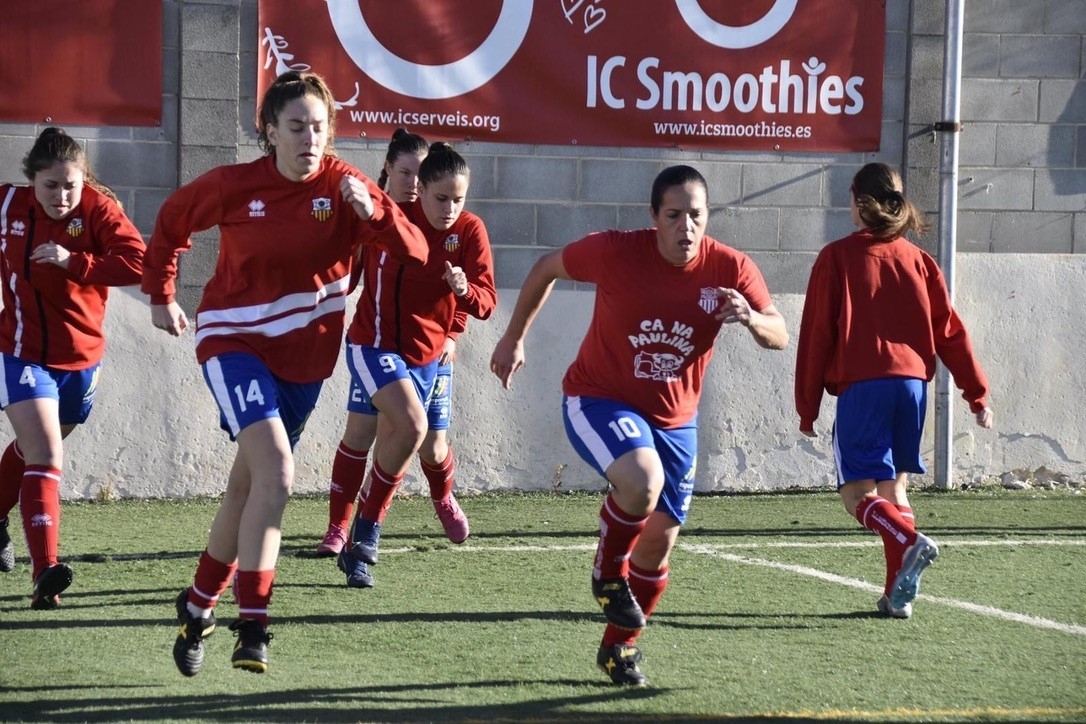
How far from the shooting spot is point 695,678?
446cm

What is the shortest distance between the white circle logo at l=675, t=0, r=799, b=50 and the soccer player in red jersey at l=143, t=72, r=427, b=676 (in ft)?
18.0

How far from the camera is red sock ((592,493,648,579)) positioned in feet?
14.6

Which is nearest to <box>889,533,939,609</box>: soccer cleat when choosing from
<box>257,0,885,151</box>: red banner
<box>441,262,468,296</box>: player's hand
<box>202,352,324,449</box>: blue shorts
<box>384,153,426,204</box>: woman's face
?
<box>441,262,468,296</box>: player's hand

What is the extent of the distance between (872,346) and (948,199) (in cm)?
442

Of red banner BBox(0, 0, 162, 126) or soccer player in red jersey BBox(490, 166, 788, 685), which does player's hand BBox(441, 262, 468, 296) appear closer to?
soccer player in red jersey BBox(490, 166, 788, 685)

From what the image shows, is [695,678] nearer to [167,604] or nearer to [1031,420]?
[167,604]

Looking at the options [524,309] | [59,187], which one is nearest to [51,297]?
[59,187]

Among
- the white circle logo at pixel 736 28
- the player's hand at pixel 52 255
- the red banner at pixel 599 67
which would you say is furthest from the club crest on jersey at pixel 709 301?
the white circle logo at pixel 736 28

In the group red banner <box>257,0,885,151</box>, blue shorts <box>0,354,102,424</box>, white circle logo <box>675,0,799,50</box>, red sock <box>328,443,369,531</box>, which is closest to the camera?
blue shorts <box>0,354,102,424</box>

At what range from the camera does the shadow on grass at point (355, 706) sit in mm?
3904

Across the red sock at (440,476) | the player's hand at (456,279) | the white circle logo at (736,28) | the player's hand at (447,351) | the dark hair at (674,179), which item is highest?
the white circle logo at (736,28)

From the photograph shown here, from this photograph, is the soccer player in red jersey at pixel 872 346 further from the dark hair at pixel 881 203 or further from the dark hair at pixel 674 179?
the dark hair at pixel 674 179

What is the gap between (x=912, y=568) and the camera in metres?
5.34

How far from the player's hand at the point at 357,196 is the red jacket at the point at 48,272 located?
1.61m
